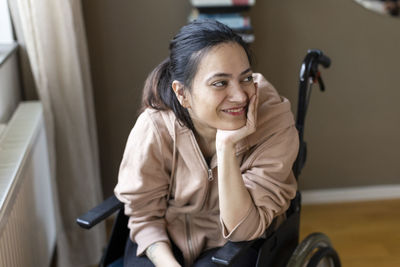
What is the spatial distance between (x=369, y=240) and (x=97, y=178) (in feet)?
4.13

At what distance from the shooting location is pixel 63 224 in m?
2.17

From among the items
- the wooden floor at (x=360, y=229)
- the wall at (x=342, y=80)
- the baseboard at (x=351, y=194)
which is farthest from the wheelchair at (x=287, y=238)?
the baseboard at (x=351, y=194)

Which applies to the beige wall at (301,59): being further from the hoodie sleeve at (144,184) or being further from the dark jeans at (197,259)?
the dark jeans at (197,259)

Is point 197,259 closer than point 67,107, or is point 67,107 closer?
point 197,259

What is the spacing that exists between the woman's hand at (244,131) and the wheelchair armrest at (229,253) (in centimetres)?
26

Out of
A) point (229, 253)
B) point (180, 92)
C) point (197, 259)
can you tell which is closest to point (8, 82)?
point (180, 92)

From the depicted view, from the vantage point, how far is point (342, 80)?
2506 millimetres

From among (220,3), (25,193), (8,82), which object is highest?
(220,3)

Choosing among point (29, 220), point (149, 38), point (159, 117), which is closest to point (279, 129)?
point (159, 117)

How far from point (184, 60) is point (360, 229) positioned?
4.93 feet

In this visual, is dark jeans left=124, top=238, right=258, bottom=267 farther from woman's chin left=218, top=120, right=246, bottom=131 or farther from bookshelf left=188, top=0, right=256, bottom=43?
bookshelf left=188, top=0, right=256, bottom=43

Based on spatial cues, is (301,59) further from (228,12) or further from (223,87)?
(223,87)

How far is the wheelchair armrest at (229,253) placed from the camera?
128 centimetres

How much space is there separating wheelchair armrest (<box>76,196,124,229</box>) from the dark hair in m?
0.31
